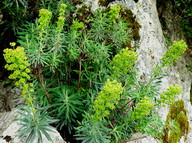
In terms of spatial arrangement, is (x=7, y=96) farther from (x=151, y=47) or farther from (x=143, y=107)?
(x=151, y=47)

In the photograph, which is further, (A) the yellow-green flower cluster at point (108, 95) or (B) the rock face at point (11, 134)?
(B) the rock face at point (11, 134)

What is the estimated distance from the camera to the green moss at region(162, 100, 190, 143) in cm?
381

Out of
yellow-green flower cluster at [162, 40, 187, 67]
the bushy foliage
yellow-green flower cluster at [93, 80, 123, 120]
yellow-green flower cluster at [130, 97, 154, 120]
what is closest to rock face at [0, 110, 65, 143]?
the bushy foliage

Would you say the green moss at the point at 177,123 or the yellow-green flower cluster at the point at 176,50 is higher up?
the yellow-green flower cluster at the point at 176,50

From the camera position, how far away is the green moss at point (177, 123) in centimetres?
381

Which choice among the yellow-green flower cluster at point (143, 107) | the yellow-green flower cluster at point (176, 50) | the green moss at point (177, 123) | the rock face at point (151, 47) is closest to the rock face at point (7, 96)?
the yellow-green flower cluster at point (143, 107)

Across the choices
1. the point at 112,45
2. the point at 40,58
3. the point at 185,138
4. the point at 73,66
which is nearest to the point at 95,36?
the point at 112,45

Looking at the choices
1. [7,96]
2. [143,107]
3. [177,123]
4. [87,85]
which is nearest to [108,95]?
[143,107]

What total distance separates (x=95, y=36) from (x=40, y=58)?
1.19 meters

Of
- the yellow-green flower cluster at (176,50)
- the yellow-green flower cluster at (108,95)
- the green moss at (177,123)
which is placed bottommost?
the green moss at (177,123)

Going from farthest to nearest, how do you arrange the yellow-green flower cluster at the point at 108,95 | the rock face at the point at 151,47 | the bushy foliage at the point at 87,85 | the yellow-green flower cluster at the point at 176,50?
the rock face at the point at 151,47
the yellow-green flower cluster at the point at 176,50
the bushy foliage at the point at 87,85
the yellow-green flower cluster at the point at 108,95

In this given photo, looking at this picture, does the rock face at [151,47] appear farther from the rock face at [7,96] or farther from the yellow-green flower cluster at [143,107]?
the rock face at [7,96]

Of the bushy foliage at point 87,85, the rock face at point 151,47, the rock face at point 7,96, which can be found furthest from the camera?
the rock face at point 151,47

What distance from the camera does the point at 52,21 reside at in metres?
3.47
